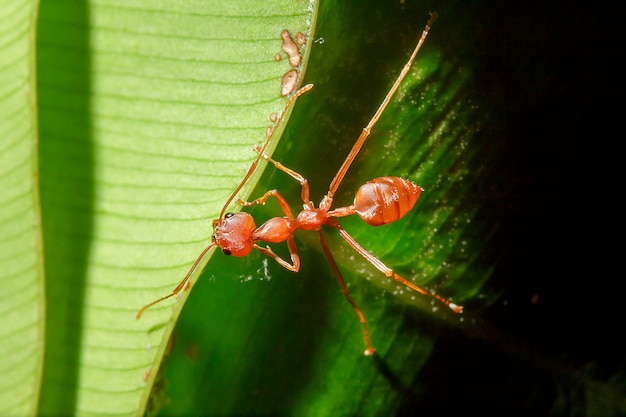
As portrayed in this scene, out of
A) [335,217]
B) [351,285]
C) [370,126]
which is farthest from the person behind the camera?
[335,217]

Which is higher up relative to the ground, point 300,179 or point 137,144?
point 137,144

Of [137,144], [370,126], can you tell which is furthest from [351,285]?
[137,144]

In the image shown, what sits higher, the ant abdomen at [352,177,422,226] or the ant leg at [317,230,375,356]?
the ant abdomen at [352,177,422,226]

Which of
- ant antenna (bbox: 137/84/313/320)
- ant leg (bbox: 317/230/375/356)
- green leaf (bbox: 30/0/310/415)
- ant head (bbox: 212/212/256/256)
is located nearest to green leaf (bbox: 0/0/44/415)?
green leaf (bbox: 30/0/310/415)

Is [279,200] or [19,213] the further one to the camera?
[279,200]

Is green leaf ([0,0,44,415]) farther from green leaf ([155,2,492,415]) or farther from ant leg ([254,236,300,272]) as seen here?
ant leg ([254,236,300,272])

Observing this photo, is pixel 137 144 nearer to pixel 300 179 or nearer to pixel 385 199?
pixel 300 179
